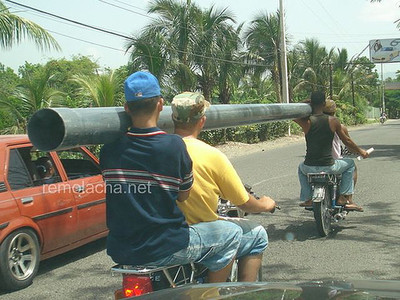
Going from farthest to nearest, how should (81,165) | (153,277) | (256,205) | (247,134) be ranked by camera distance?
(247,134) → (81,165) → (256,205) → (153,277)

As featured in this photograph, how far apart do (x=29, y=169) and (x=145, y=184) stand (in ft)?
11.5

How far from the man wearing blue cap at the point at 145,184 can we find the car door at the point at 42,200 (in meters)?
2.90

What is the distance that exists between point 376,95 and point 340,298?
11385cm

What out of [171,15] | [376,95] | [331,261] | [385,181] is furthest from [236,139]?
[376,95]

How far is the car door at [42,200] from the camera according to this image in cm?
532

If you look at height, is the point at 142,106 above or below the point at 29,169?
above

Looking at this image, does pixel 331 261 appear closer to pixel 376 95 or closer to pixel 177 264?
pixel 177 264

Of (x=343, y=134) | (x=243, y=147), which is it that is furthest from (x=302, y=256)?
(x=243, y=147)

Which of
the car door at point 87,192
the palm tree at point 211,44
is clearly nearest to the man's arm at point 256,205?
the car door at point 87,192

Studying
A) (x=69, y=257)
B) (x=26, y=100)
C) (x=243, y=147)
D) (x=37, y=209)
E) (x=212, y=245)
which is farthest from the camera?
(x=243, y=147)

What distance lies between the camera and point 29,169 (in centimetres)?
571

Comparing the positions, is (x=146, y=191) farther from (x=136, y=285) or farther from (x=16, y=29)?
(x=16, y=29)

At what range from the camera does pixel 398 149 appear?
1980 centimetres

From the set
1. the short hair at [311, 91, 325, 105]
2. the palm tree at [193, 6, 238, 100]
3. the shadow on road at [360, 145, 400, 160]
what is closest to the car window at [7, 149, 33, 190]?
the short hair at [311, 91, 325, 105]
